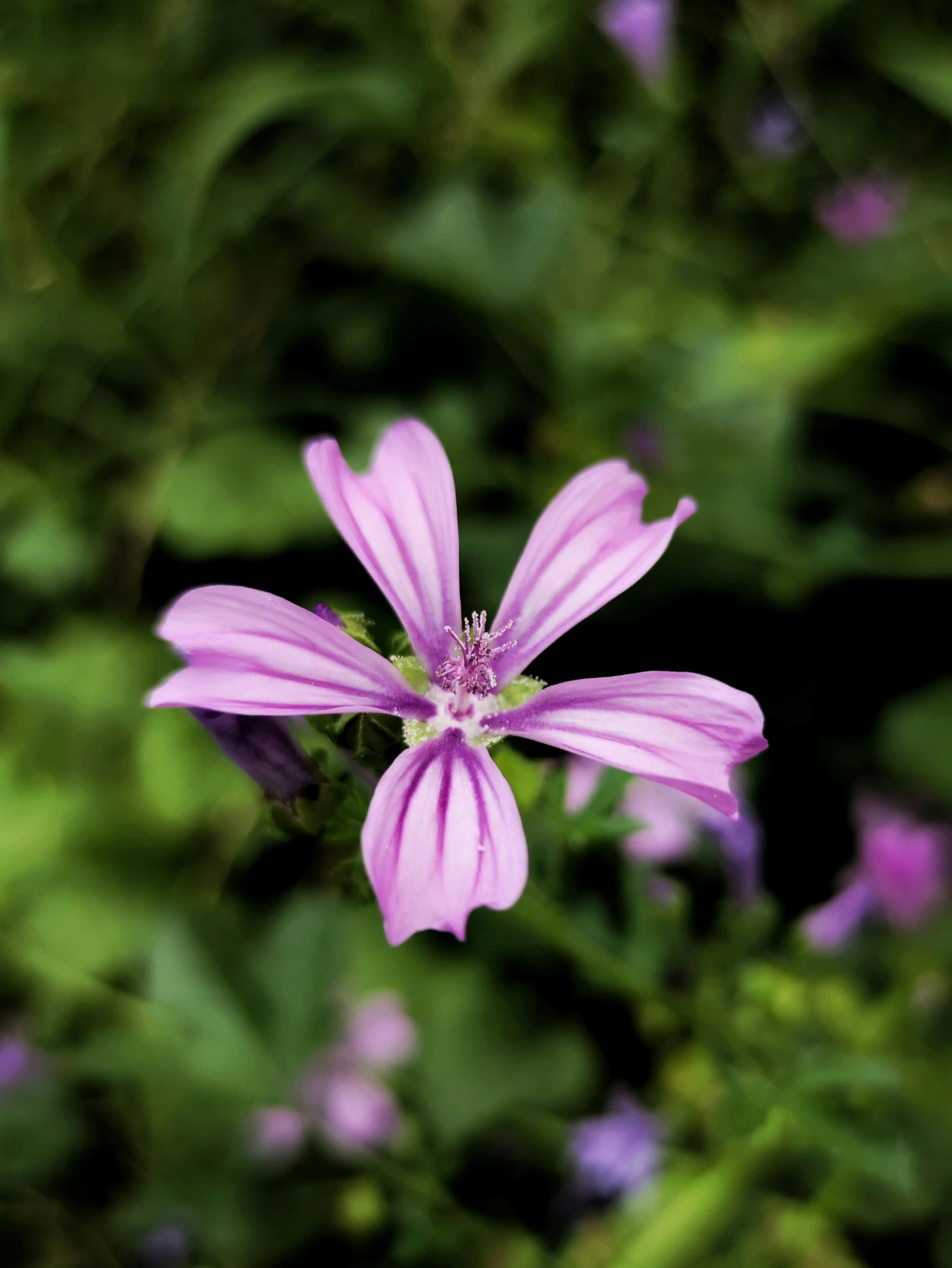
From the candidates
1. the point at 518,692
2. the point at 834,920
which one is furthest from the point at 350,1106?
the point at 518,692

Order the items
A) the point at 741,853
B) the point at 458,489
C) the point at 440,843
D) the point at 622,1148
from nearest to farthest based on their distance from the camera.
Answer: the point at 440,843
the point at 741,853
the point at 622,1148
the point at 458,489

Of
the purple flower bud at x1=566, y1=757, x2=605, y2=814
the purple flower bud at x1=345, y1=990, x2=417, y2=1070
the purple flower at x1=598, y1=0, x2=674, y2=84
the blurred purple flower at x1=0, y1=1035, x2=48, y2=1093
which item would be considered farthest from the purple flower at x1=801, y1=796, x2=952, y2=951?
the purple flower at x1=598, y1=0, x2=674, y2=84

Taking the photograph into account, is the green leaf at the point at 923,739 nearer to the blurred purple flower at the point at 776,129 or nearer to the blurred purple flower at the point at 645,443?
the blurred purple flower at the point at 645,443

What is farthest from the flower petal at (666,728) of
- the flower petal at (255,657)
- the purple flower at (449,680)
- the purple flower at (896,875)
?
the purple flower at (896,875)

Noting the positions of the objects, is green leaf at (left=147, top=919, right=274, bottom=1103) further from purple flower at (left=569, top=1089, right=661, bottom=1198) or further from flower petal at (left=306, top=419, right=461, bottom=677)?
flower petal at (left=306, top=419, right=461, bottom=677)

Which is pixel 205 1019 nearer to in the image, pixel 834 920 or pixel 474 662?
pixel 834 920

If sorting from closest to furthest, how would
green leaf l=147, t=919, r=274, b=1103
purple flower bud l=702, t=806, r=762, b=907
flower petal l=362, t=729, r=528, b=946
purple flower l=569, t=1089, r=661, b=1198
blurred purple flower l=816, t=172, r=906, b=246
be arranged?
flower petal l=362, t=729, r=528, b=946 < purple flower bud l=702, t=806, r=762, b=907 < purple flower l=569, t=1089, r=661, b=1198 < green leaf l=147, t=919, r=274, b=1103 < blurred purple flower l=816, t=172, r=906, b=246

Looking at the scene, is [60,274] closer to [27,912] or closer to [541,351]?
[541,351]
